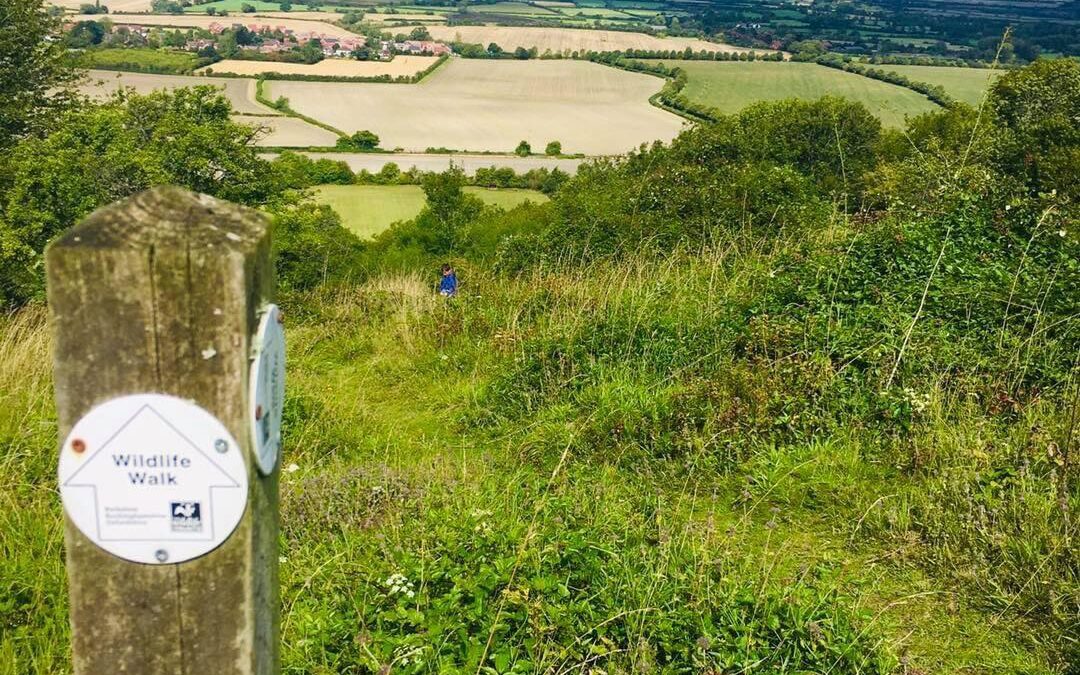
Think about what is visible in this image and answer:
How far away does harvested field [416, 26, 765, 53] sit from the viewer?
109m

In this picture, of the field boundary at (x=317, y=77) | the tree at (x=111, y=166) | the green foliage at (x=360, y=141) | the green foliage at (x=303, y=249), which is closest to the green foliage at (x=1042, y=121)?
the tree at (x=111, y=166)

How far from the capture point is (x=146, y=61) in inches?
3172

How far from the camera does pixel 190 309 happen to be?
4.39 ft

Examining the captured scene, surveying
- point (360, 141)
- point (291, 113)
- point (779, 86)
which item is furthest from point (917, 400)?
point (779, 86)

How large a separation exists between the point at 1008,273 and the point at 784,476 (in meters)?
2.45

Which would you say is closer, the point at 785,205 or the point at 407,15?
the point at 785,205

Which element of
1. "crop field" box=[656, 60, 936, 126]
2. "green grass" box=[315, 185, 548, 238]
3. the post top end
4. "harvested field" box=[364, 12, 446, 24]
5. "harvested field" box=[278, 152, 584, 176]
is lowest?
"green grass" box=[315, 185, 548, 238]

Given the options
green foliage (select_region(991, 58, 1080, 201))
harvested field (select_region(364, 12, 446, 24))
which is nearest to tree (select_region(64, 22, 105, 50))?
harvested field (select_region(364, 12, 446, 24))

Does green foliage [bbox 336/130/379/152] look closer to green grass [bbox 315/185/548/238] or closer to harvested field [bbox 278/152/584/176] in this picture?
harvested field [bbox 278/152/584/176]

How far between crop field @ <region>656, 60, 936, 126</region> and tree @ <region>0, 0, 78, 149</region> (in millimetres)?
44725

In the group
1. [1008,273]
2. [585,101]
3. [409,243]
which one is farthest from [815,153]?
[585,101]

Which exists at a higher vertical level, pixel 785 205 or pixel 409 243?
pixel 785 205

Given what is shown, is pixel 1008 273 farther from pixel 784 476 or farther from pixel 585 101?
pixel 585 101

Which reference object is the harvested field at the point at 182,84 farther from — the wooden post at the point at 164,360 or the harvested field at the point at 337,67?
the wooden post at the point at 164,360
